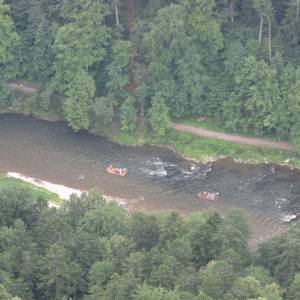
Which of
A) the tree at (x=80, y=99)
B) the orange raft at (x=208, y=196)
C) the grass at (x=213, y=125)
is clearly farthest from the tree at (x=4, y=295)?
the grass at (x=213, y=125)

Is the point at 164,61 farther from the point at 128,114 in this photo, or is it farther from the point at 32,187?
the point at 32,187

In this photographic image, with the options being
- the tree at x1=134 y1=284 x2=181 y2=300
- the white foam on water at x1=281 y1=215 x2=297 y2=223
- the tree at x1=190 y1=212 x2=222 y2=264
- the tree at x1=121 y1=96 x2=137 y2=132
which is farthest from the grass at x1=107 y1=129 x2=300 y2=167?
the tree at x1=134 y1=284 x2=181 y2=300

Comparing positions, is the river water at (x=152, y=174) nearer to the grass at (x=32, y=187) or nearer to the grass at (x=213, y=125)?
the grass at (x=32, y=187)

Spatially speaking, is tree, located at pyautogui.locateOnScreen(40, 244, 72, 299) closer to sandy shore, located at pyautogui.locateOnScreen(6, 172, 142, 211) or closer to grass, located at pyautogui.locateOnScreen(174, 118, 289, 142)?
sandy shore, located at pyautogui.locateOnScreen(6, 172, 142, 211)

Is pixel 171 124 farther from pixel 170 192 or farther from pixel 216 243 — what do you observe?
pixel 216 243

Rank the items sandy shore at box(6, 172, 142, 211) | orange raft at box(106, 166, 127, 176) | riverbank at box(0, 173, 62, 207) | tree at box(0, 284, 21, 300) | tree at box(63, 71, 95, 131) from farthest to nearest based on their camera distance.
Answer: tree at box(63, 71, 95, 131), orange raft at box(106, 166, 127, 176), sandy shore at box(6, 172, 142, 211), riverbank at box(0, 173, 62, 207), tree at box(0, 284, 21, 300)

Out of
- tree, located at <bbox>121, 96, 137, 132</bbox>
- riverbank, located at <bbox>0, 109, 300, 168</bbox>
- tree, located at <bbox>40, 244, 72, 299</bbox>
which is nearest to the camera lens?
tree, located at <bbox>40, 244, 72, 299</bbox>
